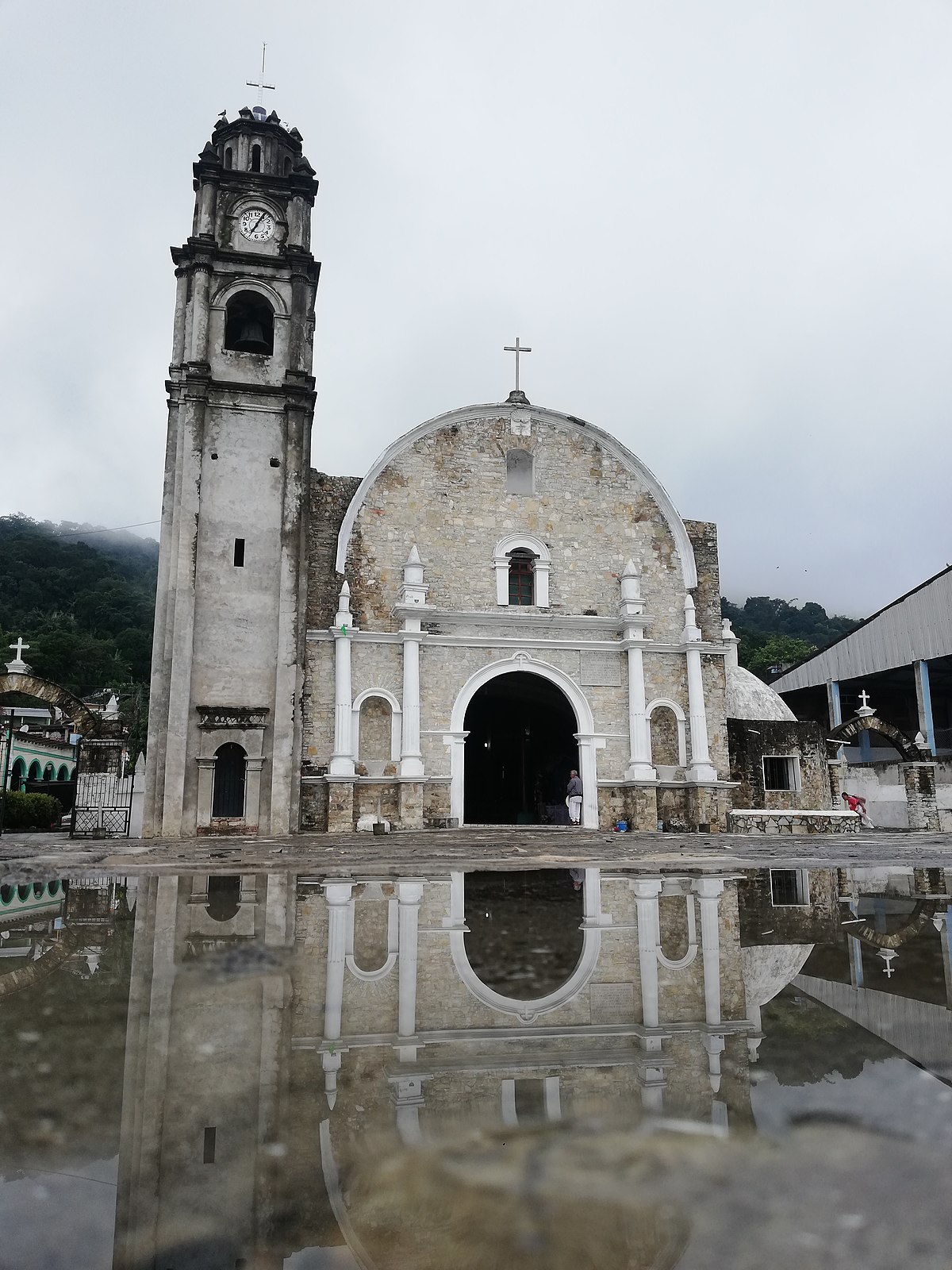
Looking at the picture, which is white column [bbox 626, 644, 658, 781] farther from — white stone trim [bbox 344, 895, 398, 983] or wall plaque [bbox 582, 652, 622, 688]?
white stone trim [bbox 344, 895, 398, 983]

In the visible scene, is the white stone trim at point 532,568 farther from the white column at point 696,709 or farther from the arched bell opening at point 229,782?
the arched bell opening at point 229,782

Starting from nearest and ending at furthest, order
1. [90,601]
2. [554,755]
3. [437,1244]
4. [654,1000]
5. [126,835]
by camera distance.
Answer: [437,1244]
[654,1000]
[126,835]
[554,755]
[90,601]

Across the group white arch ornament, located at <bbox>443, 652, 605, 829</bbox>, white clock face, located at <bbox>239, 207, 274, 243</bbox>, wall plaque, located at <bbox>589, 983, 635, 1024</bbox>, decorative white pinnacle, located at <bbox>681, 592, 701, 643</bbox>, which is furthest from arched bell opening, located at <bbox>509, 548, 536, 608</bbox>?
wall plaque, located at <bbox>589, 983, 635, 1024</bbox>

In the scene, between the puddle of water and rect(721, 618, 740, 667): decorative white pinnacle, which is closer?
the puddle of water

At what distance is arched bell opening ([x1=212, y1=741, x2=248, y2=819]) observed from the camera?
1725 centimetres

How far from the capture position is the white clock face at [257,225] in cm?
1978

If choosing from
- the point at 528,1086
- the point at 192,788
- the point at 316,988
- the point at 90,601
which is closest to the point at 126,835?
the point at 192,788

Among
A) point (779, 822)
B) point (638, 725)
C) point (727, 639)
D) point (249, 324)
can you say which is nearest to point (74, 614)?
point (249, 324)

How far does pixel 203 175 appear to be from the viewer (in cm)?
1942

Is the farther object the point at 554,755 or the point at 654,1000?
the point at 554,755

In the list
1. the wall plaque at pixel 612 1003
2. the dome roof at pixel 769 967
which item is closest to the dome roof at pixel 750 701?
the dome roof at pixel 769 967

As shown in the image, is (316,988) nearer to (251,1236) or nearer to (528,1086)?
(528,1086)

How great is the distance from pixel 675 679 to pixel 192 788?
37.1 ft

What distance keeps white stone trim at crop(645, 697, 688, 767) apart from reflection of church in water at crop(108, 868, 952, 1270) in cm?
1437
